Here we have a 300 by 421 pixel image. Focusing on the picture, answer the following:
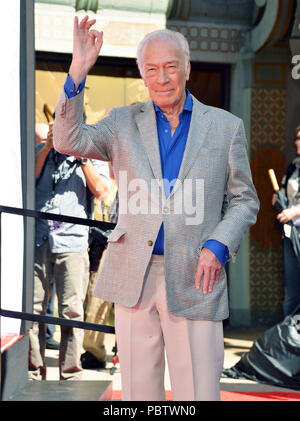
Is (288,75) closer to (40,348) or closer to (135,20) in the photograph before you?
(135,20)

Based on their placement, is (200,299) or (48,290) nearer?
(200,299)


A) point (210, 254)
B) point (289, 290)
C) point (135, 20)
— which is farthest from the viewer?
point (135, 20)

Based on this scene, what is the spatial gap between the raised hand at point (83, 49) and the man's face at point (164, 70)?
0.16 meters

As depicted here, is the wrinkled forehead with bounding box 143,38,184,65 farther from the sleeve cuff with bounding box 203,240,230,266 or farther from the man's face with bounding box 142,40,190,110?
the sleeve cuff with bounding box 203,240,230,266

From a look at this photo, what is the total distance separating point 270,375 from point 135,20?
415cm

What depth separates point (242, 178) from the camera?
2.36 metres

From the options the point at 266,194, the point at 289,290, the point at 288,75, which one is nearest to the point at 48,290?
the point at 289,290

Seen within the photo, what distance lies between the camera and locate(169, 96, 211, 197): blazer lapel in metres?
2.28

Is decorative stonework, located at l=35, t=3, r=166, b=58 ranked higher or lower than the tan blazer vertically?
higher

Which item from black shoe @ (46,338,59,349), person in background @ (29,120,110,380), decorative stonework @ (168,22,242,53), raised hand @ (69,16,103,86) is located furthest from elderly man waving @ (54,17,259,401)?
decorative stonework @ (168,22,242,53)

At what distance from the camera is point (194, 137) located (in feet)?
7.60

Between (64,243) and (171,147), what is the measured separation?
2288 mm

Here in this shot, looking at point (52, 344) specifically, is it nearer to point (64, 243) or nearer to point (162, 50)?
point (64, 243)

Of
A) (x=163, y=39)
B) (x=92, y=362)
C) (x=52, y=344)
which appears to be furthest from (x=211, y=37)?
(x=163, y=39)
